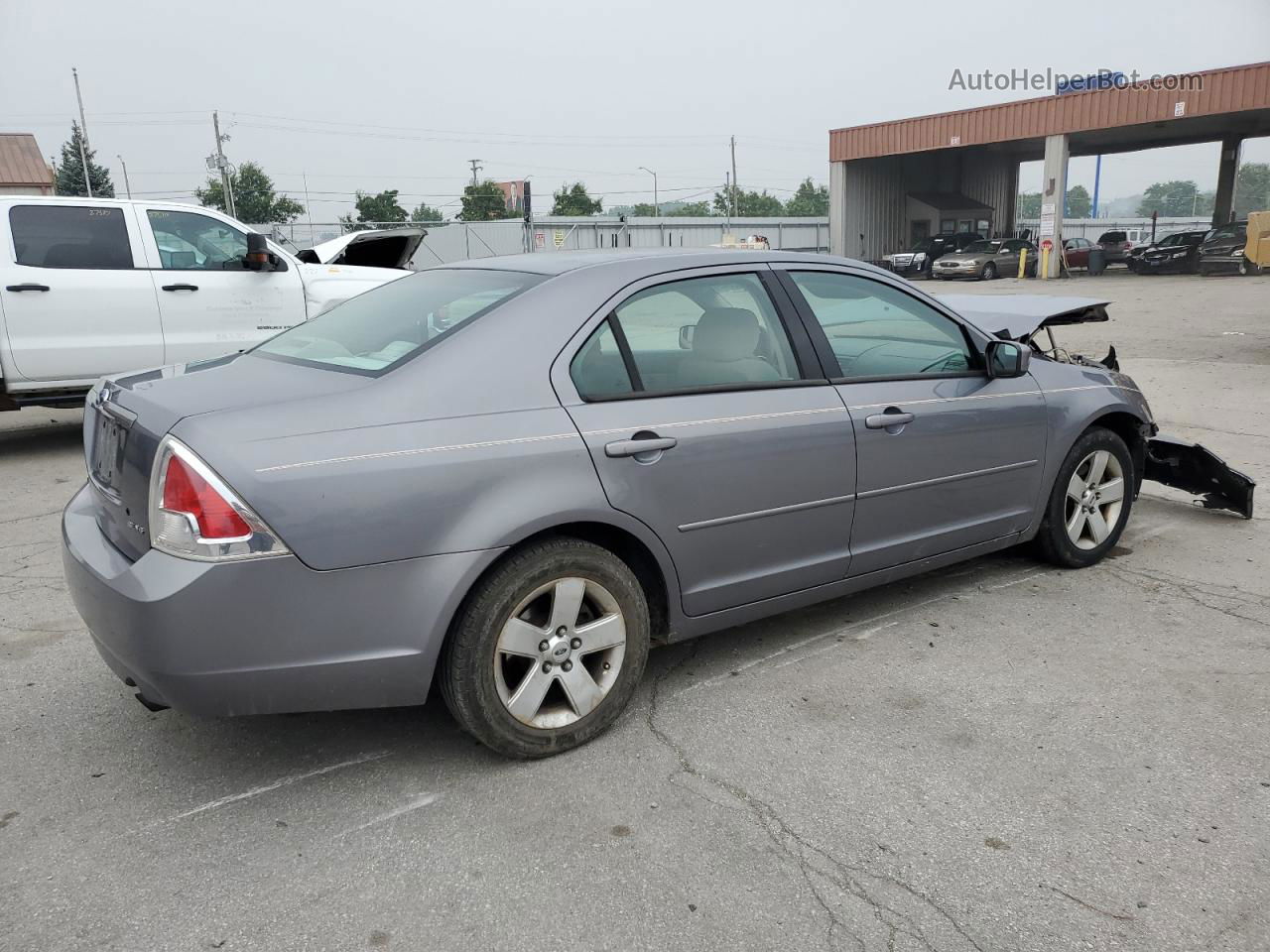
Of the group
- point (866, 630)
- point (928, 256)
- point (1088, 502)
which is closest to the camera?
point (866, 630)

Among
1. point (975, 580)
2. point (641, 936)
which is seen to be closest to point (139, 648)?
point (641, 936)

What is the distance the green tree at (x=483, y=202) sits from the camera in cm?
8062

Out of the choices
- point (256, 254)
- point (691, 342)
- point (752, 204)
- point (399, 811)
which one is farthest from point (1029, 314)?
point (752, 204)

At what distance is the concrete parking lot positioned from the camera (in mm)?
2338

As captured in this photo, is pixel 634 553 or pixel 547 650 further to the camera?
pixel 634 553

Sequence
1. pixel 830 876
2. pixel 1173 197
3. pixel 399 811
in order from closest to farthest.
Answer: pixel 830 876
pixel 399 811
pixel 1173 197

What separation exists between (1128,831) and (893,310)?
2182mm

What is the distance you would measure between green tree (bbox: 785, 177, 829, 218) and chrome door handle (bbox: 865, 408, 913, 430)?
12612cm

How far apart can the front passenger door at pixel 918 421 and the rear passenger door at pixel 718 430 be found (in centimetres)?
12

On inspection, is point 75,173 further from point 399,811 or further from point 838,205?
point 399,811

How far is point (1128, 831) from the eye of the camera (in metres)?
2.68

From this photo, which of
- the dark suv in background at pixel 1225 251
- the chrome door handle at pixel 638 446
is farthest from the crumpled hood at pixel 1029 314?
the dark suv in background at pixel 1225 251

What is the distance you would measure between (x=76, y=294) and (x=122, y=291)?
313 millimetres

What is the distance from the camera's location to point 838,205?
1607 inches
